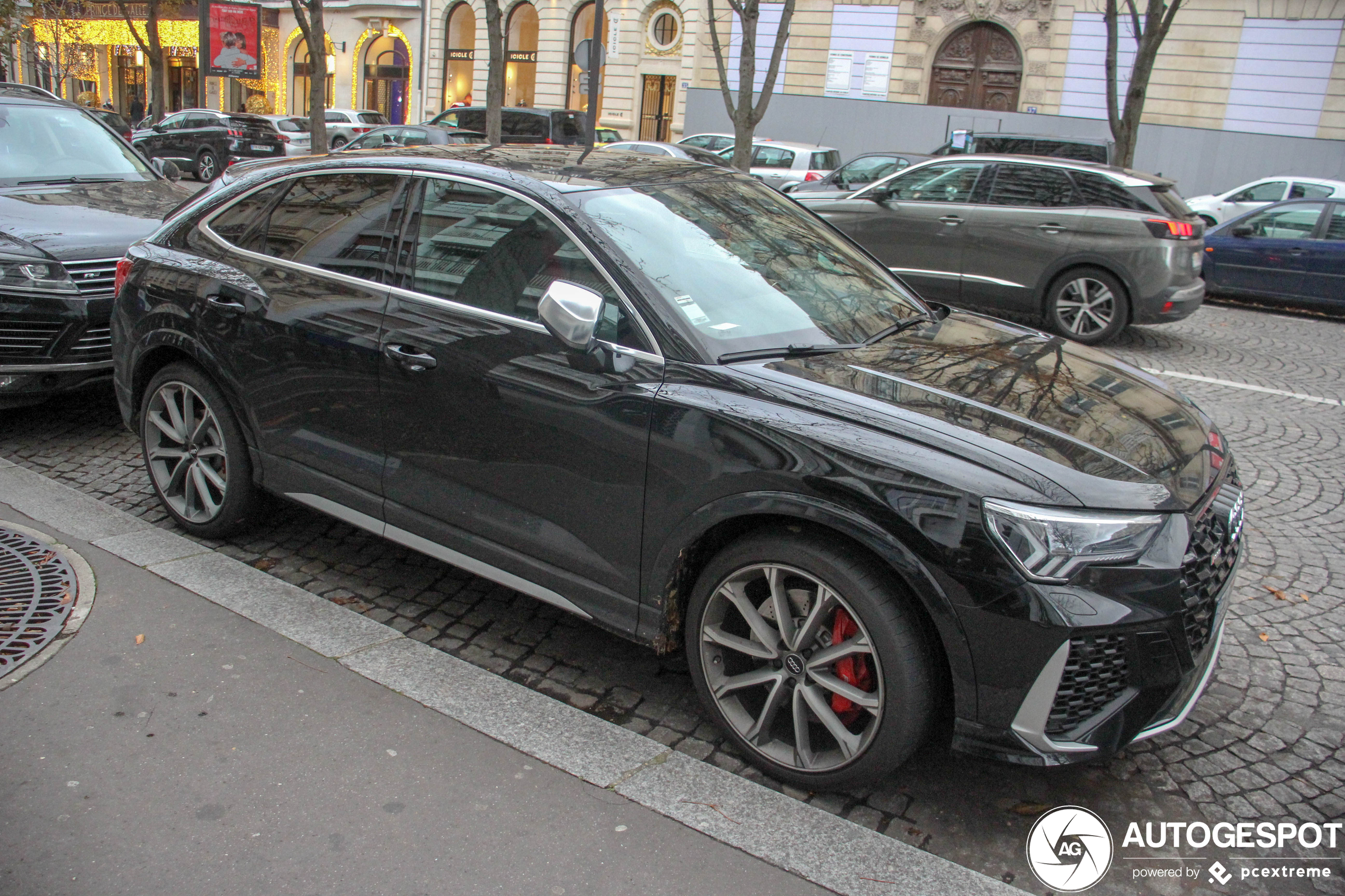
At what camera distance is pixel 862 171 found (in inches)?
696

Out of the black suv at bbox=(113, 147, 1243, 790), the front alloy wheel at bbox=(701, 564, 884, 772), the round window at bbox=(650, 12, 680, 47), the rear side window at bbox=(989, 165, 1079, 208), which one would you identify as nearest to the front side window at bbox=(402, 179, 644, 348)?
the black suv at bbox=(113, 147, 1243, 790)

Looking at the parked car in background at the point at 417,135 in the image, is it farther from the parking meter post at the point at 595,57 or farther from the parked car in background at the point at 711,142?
the parking meter post at the point at 595,57

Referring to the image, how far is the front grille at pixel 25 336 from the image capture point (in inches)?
228

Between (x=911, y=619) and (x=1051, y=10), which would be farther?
(x=1051, y=10)

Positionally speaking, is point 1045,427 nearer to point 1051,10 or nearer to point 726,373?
point 726,373

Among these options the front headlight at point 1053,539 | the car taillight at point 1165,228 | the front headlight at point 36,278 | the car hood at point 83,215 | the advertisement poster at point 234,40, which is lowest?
the front headlight at point 36,278

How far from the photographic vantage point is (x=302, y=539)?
16.0 ft

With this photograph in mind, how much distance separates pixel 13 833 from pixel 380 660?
1.19 meters

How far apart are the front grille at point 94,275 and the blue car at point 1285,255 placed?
39.1ft

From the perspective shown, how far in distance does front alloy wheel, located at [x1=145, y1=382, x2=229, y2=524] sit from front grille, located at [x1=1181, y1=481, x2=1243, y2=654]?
3.65 m

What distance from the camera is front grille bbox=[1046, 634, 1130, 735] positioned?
8.86ft

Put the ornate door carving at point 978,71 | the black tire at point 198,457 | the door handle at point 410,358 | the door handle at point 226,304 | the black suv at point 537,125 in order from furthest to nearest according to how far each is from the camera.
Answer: the ornate door carving at point 978,71 → the black suv at point 537,125 → the black tire at point 198,457 → the door handle at point 226,304 → the door handle at point 410,358

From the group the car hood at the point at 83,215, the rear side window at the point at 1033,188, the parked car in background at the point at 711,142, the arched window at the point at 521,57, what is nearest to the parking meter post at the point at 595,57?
the rear side window at the point at 1033,188

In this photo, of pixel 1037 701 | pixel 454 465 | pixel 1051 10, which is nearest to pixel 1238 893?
pixel 1037 701
